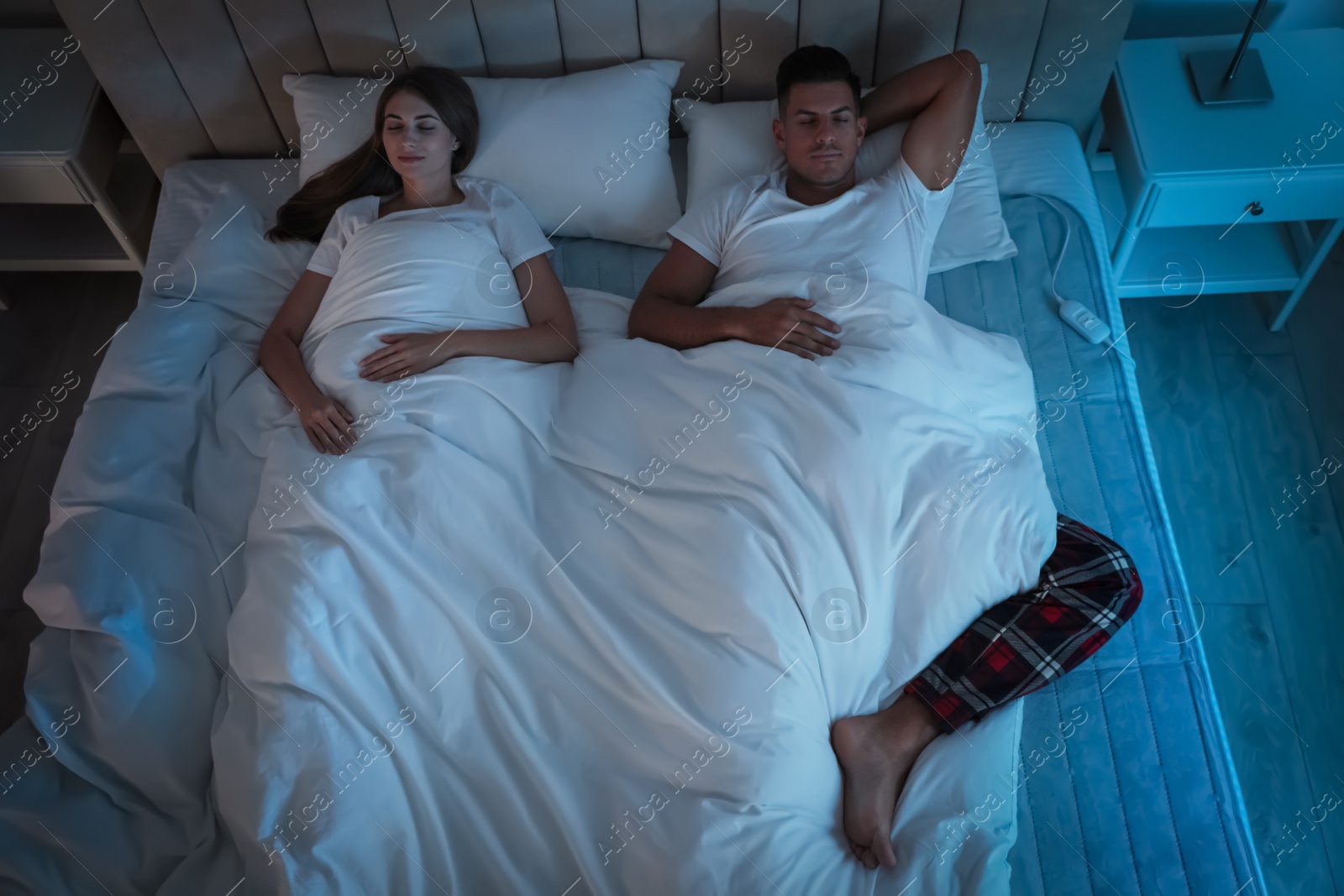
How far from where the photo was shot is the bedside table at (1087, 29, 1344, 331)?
174 cm

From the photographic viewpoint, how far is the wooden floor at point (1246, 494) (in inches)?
63.3

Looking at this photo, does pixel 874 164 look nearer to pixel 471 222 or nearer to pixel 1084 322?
pixel 1084 322

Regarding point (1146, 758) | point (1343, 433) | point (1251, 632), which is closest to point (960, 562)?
point (1146, 758)

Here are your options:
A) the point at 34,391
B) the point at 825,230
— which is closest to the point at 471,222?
the point at 825,230

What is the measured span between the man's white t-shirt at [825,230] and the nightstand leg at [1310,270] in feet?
2.59

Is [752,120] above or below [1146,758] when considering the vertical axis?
above

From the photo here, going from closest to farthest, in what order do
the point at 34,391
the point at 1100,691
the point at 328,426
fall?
the point at 1100,691, the point at 328,426, the point at 34,391

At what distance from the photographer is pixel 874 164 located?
1778mm

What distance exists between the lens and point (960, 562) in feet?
4.23

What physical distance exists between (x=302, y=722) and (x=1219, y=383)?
1.89 meters

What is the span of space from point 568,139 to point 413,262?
41cm

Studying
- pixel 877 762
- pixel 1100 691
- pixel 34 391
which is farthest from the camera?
pixel 34 391

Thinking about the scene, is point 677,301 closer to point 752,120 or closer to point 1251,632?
point 752,120

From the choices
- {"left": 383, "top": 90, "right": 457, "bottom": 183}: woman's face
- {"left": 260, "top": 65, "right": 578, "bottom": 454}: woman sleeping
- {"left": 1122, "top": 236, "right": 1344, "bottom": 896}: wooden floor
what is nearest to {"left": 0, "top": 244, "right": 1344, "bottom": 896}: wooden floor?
{"left": 1122, "top": 236, "right": 1344, "bottom": 896}: wooden floor
